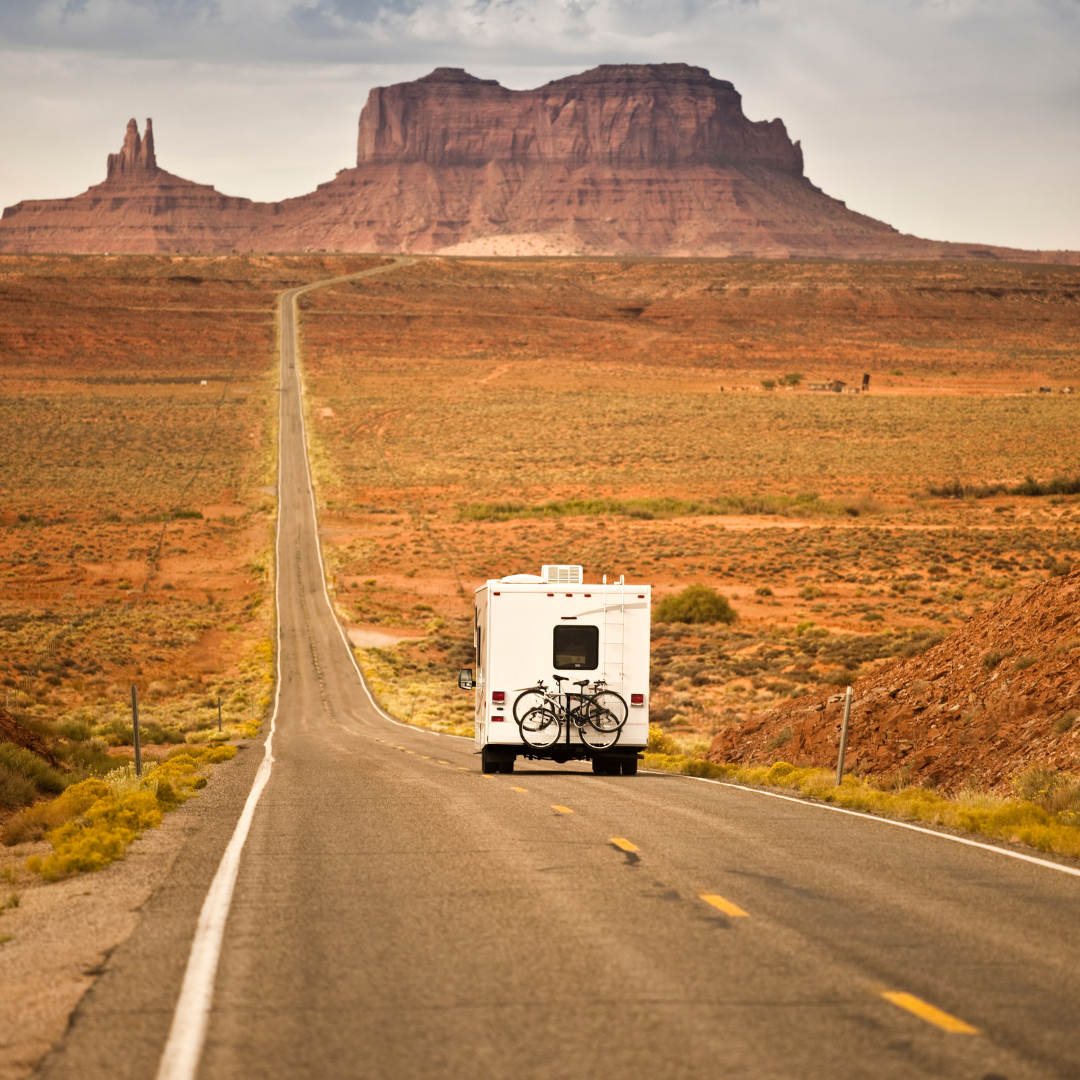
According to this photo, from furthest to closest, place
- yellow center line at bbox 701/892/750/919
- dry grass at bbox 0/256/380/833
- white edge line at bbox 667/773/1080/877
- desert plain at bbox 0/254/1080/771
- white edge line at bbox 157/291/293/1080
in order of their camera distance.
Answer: desert plain at bbox 0/254/1080/771
dry grass at bbox 0/256/380/833
white edge line at bbox 667/773/1080/877
yellow center line at bbox 701/892/750/919
white edge line at bbox 157/291/293/1080

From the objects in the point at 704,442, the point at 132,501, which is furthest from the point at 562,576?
the point at 704,442

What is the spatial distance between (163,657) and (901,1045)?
43455 millimetres

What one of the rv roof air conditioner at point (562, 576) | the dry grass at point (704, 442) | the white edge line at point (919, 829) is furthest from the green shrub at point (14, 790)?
the dry grass at point (704, 442)

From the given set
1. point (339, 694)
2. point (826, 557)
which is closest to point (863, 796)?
point (339, 694)

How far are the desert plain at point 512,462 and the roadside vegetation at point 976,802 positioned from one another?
306 inches

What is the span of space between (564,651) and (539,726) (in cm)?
113

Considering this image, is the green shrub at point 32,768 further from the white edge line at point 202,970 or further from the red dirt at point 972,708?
the red dirt at point 972,708

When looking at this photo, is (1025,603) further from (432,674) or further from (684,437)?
(684,437)

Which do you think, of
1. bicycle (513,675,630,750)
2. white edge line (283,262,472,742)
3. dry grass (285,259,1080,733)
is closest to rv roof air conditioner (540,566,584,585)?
bicycle (513,675,630,750)

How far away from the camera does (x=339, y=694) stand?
4309 centimetres

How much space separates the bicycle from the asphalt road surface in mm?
4342

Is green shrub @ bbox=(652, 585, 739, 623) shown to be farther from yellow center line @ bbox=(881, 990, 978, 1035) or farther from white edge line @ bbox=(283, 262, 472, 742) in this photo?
yellow center line @ bbox=(881, 990, 978, 1035)

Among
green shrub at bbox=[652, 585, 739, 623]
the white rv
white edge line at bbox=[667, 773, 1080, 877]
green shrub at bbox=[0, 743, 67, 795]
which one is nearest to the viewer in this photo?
white edge line at bbox=[667, 773, 1080, 877]

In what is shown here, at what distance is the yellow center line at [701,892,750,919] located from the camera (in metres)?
8.00
